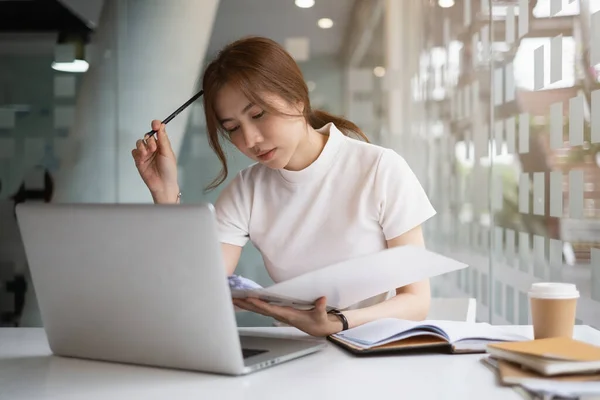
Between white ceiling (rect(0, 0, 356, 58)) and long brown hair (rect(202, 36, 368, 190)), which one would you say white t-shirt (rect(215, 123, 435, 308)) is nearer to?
long brown hair (rect(202, 36, 368, 190))

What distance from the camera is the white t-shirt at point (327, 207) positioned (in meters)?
1.83

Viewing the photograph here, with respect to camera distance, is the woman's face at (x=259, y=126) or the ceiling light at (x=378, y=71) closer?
the woman's face at (x=259, y=126)

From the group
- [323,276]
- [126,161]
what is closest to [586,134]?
[323,276]

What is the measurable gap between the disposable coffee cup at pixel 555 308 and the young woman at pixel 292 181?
1.15 feet

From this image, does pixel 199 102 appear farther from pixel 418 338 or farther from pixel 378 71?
pixel 418 338

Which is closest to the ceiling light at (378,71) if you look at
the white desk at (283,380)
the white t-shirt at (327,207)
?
the white t-shirt at (327,207)

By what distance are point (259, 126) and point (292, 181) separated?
7.4 inches

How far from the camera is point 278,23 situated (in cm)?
389

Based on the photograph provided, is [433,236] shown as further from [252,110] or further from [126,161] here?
[252,110]

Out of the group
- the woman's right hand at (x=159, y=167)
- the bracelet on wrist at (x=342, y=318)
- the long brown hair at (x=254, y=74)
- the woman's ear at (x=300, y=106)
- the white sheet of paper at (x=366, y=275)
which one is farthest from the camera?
the woman's right hand at (x=159, y=167)

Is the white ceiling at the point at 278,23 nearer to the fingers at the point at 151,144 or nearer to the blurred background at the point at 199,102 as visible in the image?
the blurred background at the point at 199,102

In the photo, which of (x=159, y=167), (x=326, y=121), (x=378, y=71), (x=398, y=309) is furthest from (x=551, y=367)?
(x=378, y=71)

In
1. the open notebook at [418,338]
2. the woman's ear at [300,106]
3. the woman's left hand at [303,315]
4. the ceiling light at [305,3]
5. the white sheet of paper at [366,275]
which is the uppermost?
the ceiling light at [305,3]

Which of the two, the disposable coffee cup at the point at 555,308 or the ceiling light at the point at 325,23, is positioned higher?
the ceiling light at the point at 325,23
